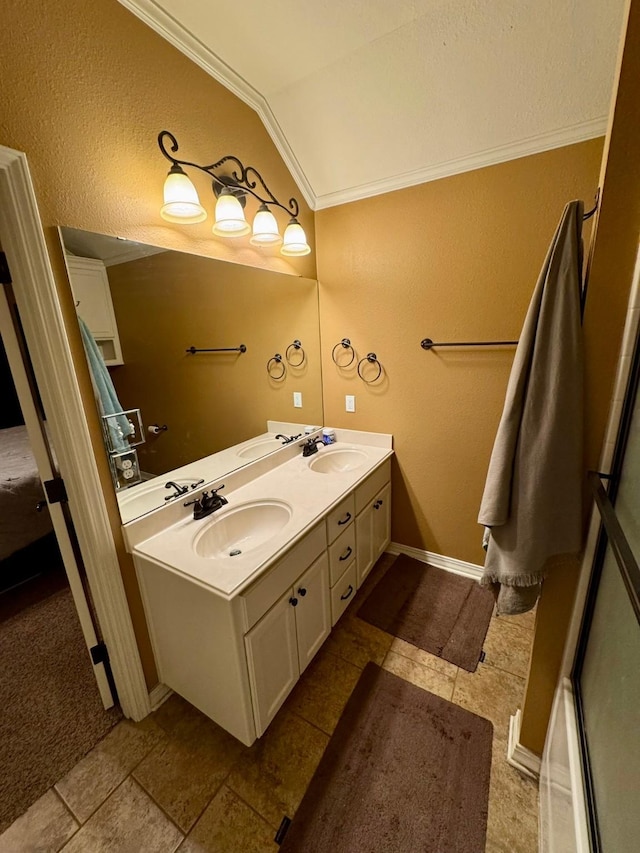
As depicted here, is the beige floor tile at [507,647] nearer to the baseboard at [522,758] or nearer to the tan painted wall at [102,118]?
the baseboard at [522,758]

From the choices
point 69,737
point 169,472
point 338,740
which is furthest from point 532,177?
point 69,737

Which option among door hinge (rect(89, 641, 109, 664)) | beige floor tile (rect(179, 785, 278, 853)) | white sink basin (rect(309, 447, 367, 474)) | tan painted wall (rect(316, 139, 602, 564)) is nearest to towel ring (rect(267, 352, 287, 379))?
tan painted wall (rect(316, 139, 602, 564))

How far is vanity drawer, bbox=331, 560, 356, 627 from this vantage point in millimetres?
1709

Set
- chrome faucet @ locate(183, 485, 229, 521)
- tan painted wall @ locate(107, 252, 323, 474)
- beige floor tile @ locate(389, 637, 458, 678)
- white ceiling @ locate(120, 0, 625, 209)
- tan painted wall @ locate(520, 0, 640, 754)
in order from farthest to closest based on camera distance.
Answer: beige floor tile @ locate(389, 637, 458, 678) → chrome faucet @ locate(183, 485, 229, 521) → tan painted wall @ locate(107, 252, 323, 474) → white ceiling @ locate(120, 0, 625, 209) → tan painted wall @ locate(520, 0, 640, 754)

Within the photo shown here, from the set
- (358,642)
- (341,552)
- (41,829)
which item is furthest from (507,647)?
(41,829)

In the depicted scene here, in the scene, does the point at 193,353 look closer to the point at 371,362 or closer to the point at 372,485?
the point at 371,362

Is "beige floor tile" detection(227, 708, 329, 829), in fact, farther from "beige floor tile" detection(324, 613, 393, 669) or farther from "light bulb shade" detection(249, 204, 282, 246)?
"light bulb shade" detection(249, 204, 282, 246)

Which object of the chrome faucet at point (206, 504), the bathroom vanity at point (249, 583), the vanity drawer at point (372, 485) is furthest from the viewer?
the vanity drawer at point (372, 485)

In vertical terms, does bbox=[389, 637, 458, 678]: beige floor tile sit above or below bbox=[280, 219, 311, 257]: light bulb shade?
below

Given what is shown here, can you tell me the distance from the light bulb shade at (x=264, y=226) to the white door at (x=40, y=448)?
106 centimetres

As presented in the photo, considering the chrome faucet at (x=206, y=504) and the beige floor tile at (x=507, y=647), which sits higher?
the chrome faucet at (x=206, y=504)

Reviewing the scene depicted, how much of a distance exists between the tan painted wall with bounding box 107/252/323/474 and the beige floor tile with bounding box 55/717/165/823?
3.55ft

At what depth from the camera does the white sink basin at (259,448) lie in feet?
6.40

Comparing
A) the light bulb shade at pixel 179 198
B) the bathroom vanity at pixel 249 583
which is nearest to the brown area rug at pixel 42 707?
the bathroom vanity at pixel 249 583
